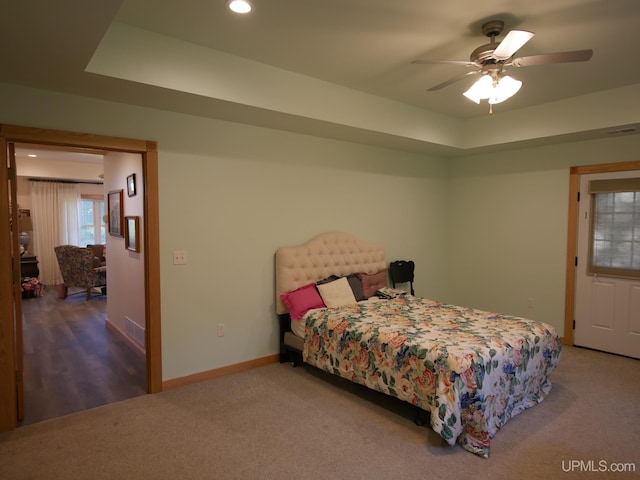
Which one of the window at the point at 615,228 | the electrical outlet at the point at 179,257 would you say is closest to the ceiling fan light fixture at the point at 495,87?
the window at the point at 615,228

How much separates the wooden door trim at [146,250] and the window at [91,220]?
7.14 metres

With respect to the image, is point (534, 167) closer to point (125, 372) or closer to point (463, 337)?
point (463, 337)

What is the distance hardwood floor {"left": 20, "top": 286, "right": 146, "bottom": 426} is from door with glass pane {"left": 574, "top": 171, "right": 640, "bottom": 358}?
192 inches

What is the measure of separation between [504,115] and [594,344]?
9.40 feet

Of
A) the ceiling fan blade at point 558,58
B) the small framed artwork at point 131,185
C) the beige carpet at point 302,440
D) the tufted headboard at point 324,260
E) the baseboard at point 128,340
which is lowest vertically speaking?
the beige carpet at point 302,440

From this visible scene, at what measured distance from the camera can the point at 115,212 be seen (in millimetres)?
5094

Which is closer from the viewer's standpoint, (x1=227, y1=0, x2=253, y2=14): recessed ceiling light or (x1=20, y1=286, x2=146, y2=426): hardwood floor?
(x1=227, y1=0, x2=253, y2=14): recessed ceiling light

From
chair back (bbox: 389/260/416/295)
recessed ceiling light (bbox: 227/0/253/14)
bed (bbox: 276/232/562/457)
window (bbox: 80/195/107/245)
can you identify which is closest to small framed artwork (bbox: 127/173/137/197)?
bed (bbox: 276/232/562/457)

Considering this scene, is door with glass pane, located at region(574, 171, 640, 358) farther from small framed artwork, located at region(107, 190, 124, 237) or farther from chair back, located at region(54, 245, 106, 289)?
→ chair back, located at region(54, 245, 106, 289)

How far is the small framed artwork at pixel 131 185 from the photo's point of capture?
4.37 metres

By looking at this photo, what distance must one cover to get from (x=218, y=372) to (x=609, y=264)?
438 cm

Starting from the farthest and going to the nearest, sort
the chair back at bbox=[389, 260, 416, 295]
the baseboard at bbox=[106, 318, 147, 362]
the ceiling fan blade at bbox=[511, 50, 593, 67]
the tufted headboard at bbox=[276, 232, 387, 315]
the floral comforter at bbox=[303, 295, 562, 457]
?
the chair back at bbox=[389, 260, 416, 295] → the baseboard at bbox=[106, 318, 147, 362] → the tufted headboard at bbox=[276, 232, 387, 315] → the floral comforter at bbox=[303, 295, 562, 457] → the ceiling fan blade at bbox=[511, 50, 593, 67]

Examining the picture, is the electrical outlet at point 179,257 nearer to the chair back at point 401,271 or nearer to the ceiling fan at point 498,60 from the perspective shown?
the ceiling fan at point 498,60

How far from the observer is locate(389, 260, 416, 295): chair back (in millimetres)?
5129
